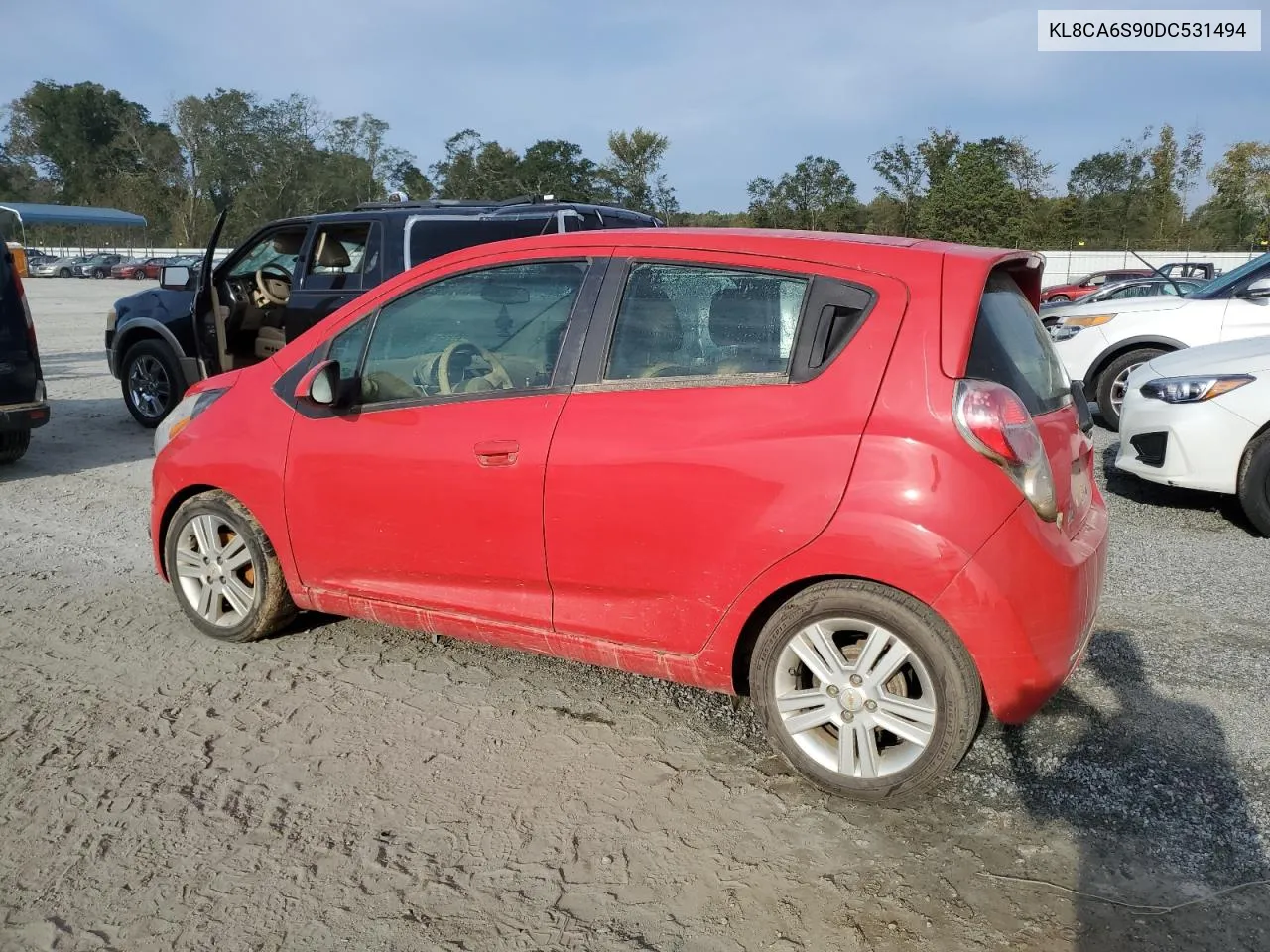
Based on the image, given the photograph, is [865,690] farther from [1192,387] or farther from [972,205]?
[972,205]

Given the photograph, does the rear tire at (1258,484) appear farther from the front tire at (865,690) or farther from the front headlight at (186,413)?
the front headlight at (186,413)

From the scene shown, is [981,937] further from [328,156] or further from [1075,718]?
[328,156]

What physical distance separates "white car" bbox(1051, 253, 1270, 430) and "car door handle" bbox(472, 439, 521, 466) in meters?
7.32

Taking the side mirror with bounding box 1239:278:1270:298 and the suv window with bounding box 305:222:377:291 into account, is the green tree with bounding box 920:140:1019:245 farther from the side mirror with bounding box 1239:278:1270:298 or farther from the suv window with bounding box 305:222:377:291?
the suv window with bounding box 305:222:377:291

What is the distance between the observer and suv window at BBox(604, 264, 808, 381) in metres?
3.12

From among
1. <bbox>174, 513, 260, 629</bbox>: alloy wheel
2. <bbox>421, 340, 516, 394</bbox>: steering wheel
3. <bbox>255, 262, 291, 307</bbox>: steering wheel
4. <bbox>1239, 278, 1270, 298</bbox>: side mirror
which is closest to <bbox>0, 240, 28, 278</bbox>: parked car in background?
<bbox>255, 262, 291, 307</bbox>: steering wheel

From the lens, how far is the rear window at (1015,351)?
299 centimetres

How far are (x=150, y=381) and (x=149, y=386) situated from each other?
2.1 inches

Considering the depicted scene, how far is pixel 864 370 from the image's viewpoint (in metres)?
2.95

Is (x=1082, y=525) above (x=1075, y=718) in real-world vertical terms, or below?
above

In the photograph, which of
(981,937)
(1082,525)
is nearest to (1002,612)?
(1082,525)

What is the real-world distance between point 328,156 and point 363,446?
2796 inches

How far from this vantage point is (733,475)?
3033 millimetres

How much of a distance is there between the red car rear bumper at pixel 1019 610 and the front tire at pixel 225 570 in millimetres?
2677
